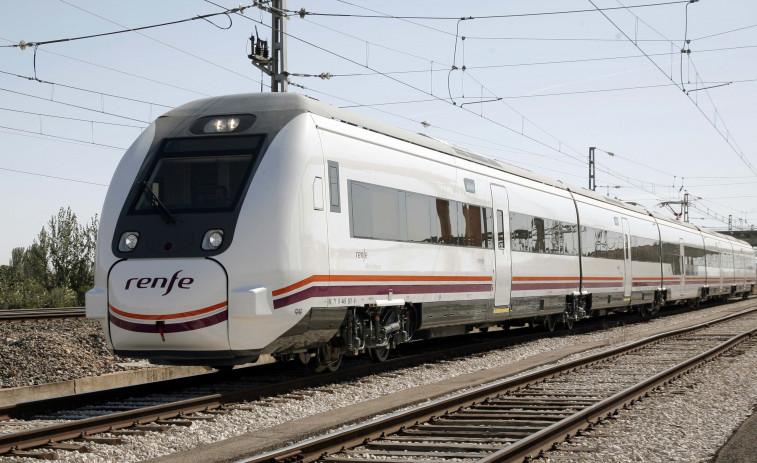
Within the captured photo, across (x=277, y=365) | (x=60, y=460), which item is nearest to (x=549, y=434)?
(x=60, y=460)

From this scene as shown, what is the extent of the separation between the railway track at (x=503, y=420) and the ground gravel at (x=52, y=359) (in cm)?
674

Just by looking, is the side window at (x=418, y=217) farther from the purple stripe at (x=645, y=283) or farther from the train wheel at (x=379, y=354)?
the purple stripe at (x=645, y=283)

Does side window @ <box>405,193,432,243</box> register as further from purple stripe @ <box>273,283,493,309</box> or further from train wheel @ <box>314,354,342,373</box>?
train wheel @ <box>314,354,342,373</box>

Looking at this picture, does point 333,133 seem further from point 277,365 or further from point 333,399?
point 277,365

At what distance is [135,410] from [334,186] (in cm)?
383

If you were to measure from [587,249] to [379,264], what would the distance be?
37.8 feet

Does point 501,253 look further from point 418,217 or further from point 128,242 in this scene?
point 128,242

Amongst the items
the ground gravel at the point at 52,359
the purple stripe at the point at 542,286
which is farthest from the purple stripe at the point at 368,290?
the ground gravel at the point at 52,359

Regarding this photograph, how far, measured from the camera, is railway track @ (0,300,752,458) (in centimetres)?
790

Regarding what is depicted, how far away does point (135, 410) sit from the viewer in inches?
355

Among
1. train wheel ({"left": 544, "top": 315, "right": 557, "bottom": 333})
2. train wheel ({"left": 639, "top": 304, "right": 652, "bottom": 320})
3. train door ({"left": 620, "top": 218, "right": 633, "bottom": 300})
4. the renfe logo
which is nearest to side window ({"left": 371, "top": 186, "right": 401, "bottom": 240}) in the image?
the renfe logo

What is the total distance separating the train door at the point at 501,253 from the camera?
16594mm

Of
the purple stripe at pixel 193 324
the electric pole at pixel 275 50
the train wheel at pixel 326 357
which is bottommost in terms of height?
the train wheel at pixel 326 357

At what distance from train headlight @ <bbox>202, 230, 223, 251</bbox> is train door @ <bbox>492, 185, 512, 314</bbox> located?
7469 mm
